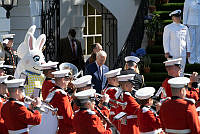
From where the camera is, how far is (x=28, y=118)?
362 inches

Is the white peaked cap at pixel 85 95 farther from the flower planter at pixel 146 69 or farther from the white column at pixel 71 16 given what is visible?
the white column at pixel 71 16

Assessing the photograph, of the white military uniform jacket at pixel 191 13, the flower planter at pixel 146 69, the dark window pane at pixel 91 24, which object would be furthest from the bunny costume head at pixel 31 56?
the dark window pane at pixel 91 24

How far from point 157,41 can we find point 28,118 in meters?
8.95

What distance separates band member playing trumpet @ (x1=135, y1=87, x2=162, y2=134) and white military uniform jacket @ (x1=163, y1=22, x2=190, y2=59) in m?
5.13

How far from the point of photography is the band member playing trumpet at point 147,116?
929cm

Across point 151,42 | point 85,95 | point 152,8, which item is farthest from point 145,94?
point 152,8

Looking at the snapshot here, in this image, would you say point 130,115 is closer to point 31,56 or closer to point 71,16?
point 31,56

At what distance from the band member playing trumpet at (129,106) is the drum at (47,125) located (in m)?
1.03

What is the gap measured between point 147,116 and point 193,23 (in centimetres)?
714

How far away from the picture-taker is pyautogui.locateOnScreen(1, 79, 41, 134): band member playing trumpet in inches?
362

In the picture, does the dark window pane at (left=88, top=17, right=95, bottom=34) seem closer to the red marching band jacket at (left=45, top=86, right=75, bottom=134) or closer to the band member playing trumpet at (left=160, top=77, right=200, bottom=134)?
the red marching band jacket at (left=45, top=86, right=75, bottom=134)

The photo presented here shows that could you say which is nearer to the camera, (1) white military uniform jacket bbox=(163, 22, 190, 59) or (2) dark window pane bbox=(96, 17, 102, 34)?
(1) white military uniform jacket bbox=(163, 22, 190, 59)

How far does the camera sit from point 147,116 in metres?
9.30

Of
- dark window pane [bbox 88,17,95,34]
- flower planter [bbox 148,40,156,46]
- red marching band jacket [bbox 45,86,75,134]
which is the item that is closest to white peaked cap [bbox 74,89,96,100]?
red marching band jacket [bbox 45,86,75,134]
